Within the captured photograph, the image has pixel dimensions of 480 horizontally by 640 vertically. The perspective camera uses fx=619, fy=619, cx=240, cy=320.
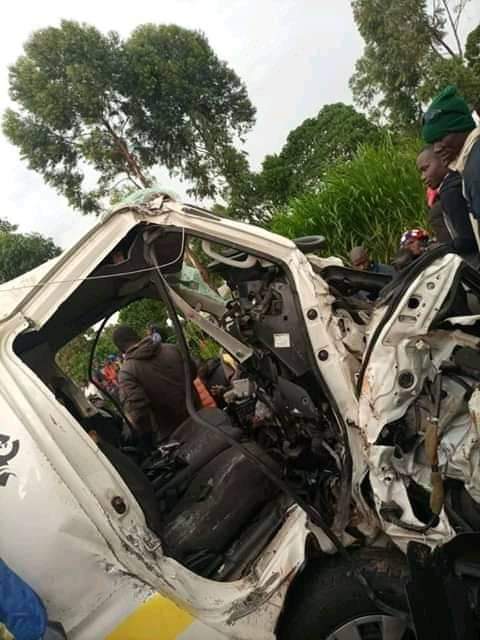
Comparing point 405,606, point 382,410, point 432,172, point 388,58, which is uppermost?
point 388,58

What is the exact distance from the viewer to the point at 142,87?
1928 centimetres

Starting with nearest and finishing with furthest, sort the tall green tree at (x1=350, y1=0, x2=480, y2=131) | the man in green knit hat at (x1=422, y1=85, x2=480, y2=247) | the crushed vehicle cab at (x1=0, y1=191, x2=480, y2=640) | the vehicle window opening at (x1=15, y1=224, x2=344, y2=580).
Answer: the crushed vehicle cab at (x1=0, y1=191, x2=480, y2=640), the vehicle window opening at (x1=15, y1=224, x2=344, y2=580), the man in green knit hat at (x1=422, y1=85, x2=480, y2=247), the tall green tree at (x1=350, y1=0, x2=480, y2=131)

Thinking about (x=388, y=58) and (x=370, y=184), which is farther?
(x=388, y=58)

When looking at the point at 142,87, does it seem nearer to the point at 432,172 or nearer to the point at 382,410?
the point at 432,172

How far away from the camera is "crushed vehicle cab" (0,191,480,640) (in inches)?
83.8

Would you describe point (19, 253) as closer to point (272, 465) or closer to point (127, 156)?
point (127, 156)

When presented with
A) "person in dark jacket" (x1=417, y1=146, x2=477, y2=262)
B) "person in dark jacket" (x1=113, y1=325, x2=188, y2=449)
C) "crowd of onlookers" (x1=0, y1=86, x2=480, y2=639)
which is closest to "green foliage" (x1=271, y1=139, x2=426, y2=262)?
"crowd of onlookers" (x1=0, y1=86, x2=480, y2=639)

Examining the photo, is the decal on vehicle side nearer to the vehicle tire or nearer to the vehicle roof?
the vehicle roof

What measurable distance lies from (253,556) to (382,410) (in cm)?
86

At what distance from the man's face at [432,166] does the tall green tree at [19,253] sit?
20.4 m

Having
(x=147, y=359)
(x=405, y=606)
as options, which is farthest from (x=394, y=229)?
(x=405, y=606)

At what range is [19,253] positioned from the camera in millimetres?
23281

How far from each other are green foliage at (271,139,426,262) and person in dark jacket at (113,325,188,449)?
3.71m

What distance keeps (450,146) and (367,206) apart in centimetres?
454
